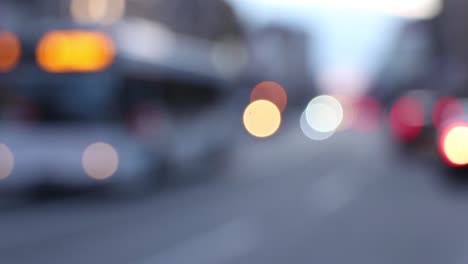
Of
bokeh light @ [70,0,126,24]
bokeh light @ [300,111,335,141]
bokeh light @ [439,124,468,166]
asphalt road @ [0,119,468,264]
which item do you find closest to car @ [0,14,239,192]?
asphalt road @ [0,119,468,264]

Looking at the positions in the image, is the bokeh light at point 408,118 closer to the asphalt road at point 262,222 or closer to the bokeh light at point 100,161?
the asphalt road at point 262,222

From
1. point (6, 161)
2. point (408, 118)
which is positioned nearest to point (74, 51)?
point (6, 161)

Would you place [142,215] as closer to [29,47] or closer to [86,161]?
[86,161]

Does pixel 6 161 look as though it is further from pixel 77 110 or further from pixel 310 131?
pixel 310 131

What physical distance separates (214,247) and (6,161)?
6133mm

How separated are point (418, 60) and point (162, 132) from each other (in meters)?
22.0

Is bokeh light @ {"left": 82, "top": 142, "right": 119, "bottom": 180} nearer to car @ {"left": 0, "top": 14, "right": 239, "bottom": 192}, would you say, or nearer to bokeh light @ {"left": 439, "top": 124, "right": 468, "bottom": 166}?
car @ {"left": 0, "top": 14, "right": 239, "bottom": 192}

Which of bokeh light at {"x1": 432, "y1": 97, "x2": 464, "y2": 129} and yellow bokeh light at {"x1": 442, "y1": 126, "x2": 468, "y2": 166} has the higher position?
bokeh light at {"x1": 432, "y1": 97, "x2": 464, "y2": 129}

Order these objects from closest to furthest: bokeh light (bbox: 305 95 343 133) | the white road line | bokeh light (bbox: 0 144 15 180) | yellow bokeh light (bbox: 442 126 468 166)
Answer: the white road line → bokeh light (bbox: 305 95 343 133) → yellow bokeh light (bbox: 442 126 468 166) → bokeh light (bbox: 0 144 15 180)

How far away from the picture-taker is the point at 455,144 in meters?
16.1

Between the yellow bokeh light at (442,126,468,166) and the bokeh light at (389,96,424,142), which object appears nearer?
the yellow bokeh light at (442,126,468,166)

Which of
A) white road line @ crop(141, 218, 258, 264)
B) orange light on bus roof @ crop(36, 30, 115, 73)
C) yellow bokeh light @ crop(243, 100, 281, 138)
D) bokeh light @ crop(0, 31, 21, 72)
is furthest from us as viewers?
bokeh light @ crop(0, 31, 21, 72)

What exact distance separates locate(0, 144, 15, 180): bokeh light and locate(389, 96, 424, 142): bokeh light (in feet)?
25.0

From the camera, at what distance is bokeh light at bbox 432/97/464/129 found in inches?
649
